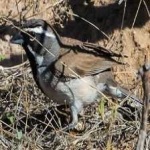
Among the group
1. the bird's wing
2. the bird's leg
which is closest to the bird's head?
the bird's wing

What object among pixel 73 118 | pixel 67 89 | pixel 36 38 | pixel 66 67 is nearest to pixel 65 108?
pixel 73 118

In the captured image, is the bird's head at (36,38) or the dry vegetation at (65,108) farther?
the bird's head at (36,38)

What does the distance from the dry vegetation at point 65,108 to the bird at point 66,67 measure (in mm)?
164

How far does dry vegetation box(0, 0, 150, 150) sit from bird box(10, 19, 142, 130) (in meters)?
0.16

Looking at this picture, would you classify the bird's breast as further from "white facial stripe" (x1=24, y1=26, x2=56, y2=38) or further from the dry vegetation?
"white facial stripe" (x1=24, y1=26, x2=56, y2=38)

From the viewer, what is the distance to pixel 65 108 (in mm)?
6137

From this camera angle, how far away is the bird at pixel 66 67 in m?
5.56

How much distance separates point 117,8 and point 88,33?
1.43 feet

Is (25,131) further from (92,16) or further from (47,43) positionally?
(92,16)

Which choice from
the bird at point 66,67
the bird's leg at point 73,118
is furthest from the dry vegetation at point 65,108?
the bird at point 66,67

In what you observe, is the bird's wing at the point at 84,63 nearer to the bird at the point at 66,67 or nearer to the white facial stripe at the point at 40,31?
the bird at the point at 66,67

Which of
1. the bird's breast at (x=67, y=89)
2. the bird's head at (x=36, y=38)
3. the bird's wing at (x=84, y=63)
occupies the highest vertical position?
the bird's head at (x=36, y=38)

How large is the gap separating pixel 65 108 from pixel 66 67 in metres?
0.71

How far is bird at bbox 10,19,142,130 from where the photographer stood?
5.56 meters
